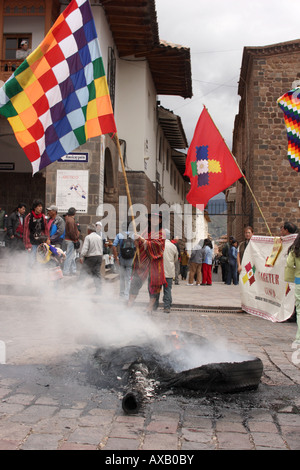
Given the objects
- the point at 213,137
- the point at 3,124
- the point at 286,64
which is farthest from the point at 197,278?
the point at 286,64

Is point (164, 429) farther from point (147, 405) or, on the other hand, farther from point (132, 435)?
point (147, 405)

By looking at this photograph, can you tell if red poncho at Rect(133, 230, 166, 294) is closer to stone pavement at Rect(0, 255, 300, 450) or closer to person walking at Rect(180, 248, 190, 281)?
stone pavement at Rect(0, 255, 300, 450)

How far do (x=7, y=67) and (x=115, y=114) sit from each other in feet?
17.3

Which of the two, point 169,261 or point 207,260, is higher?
point 169,261

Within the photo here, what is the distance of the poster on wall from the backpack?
421 cm

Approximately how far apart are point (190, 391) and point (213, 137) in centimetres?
921

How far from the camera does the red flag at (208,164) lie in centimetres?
1133

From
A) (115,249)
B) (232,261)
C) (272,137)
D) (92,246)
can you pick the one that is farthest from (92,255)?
(272,137)

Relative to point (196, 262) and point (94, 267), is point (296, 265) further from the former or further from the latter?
point (196, 262)

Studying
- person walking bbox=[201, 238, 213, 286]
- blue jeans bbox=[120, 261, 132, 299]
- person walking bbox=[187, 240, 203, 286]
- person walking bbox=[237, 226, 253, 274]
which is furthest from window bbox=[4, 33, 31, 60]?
person walking bbox=[237, 226, 253, 274]

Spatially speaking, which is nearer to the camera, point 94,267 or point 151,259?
point 151,259

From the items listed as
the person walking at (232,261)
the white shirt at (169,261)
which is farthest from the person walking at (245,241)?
the person walking at (232,261)

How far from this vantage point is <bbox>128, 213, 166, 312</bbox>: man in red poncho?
7.68 meters

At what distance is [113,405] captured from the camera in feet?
10.8
